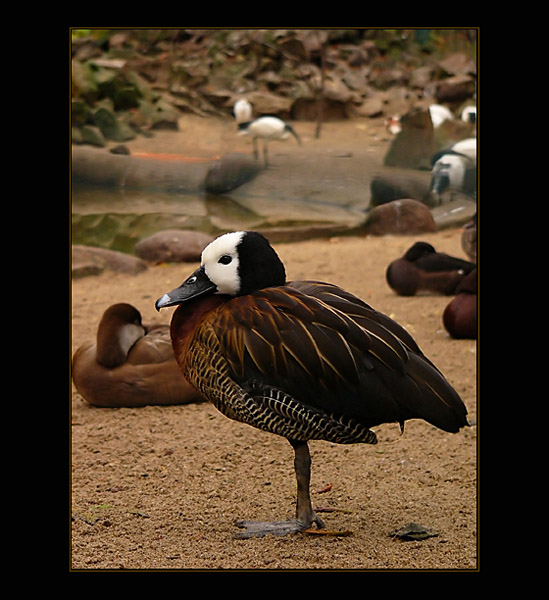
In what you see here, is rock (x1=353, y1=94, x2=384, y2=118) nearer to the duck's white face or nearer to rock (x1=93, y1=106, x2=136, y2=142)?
rock (x1=93, y1=106, x2=136, y2=142)

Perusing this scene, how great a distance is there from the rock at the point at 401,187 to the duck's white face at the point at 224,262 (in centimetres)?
393

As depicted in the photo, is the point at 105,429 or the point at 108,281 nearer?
the point at 105,429

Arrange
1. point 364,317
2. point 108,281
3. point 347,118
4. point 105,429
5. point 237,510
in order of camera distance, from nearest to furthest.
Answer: point 364,317 < point 237,510 < point 105,429 < point 108,281 < point 347,118

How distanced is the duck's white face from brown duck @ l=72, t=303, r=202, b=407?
141cm


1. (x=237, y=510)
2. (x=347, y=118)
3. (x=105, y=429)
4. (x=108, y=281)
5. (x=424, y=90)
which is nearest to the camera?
(x=237, y=510)

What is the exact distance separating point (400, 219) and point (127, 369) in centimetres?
333

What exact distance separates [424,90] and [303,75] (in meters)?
1.27

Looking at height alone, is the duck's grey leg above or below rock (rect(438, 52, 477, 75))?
below

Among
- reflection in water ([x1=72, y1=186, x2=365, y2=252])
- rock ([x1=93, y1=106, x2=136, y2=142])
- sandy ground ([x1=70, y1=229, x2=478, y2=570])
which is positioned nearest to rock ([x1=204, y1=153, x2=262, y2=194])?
reflection in water ([x1=72, y1=186, x2=365, y2=252])

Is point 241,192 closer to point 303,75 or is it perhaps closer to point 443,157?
point 443,157

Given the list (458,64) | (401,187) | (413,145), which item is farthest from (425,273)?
(458,64)

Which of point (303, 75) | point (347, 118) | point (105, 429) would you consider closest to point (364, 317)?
point (105, 429)

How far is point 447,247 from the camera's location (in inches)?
253

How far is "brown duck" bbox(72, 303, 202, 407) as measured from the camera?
Result: 394 centimetres
